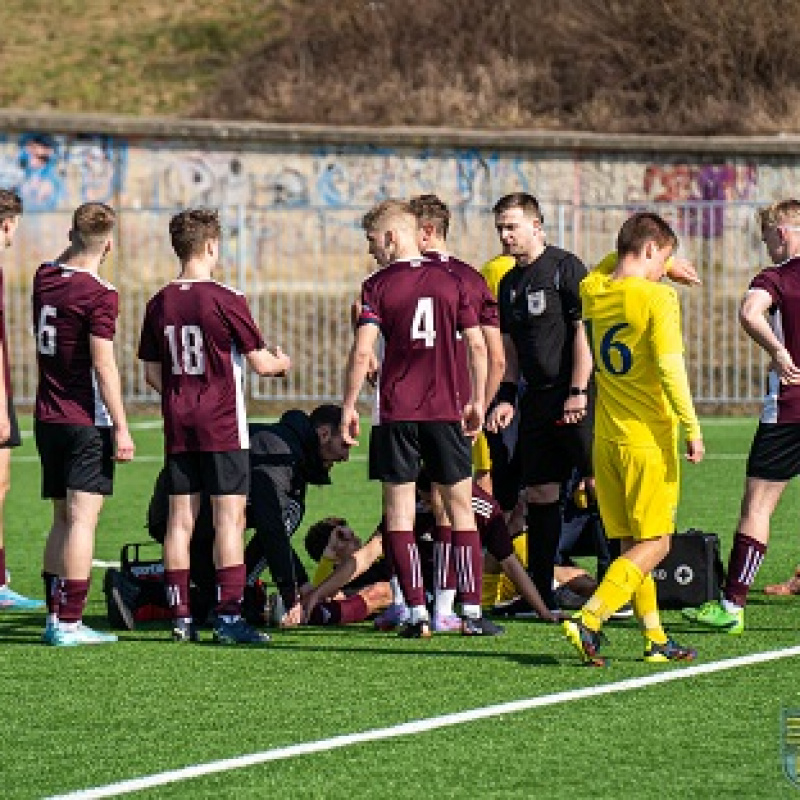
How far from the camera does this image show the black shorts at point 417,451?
10500 mm

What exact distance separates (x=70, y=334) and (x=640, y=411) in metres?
2.62

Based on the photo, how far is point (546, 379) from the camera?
11414 millimetres

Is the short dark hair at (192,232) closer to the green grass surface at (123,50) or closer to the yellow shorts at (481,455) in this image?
the yellow shorts at (481,455)

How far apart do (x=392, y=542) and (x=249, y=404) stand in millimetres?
14645

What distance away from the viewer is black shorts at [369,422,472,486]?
10500mm

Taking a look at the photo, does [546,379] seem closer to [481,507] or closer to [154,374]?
[481,507]

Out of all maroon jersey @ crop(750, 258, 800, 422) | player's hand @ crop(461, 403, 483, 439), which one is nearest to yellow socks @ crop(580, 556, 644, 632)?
player's hand @ crop(461, 403, 483, 439)

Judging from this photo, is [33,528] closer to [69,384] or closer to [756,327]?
[69,384]

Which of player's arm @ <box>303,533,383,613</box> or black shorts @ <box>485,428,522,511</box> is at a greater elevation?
black shorts @ <box>485,428,522,511</box>

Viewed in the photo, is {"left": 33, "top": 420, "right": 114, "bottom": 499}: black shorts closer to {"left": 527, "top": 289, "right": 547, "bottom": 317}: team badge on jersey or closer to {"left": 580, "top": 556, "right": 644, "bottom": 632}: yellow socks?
{"left": 527, "top": 289, "right": 547, "bottom": 317}: team badge on jersey

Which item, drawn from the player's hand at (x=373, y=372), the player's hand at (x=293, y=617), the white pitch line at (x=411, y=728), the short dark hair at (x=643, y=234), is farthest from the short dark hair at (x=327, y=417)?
the white pitch line at (x=411, y=728)

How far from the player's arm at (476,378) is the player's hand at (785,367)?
4.27 feet

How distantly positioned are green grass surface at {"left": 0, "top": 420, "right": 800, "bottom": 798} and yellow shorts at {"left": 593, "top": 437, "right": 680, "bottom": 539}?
22.6 inches

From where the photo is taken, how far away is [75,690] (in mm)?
9414
